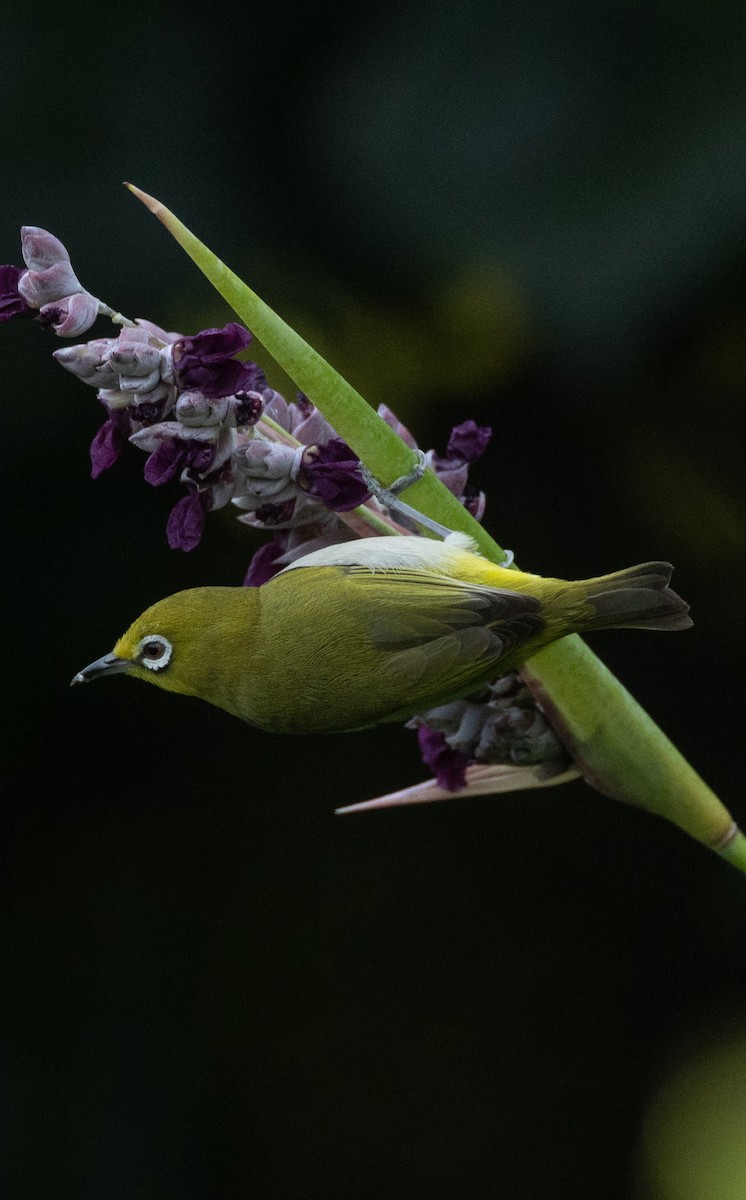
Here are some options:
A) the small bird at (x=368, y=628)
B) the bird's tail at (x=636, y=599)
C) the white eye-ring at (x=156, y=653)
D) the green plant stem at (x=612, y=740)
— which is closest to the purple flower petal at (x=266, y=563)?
the small bird at (x=368, y=628)

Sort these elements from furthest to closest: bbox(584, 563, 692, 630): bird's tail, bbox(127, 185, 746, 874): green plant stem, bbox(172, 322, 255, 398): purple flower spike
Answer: bbox(584, 563, 692, 630): bird's tail, bbox(127, 185, 746, 874): green plant stem, bbox(172, 322, 255, 398): purple flower spike

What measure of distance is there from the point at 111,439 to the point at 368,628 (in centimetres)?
37

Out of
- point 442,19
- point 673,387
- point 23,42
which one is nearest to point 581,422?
point 673,387

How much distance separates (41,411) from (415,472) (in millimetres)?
1138

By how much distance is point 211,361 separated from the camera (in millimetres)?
1057

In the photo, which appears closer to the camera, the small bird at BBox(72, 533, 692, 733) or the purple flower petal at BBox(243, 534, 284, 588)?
the small bird at BBox(72, 533, 692, 733)

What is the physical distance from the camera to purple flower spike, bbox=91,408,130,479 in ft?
3.76

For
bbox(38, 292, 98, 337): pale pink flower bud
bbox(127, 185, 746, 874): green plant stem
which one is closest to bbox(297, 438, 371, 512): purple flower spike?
bbox(127, 185, 746, 874): green plant stem

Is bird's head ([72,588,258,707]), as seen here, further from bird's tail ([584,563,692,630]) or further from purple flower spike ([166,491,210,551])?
bird's tail ([584,563,692,630])

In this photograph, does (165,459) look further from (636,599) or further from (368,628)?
(636,599)

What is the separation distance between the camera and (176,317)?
6.54 ft

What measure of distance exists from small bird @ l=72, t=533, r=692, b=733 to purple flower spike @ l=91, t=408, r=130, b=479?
24 centimetres

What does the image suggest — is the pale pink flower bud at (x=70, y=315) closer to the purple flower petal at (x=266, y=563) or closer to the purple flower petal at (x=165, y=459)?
the purple flower petal at (x=165, y=459)

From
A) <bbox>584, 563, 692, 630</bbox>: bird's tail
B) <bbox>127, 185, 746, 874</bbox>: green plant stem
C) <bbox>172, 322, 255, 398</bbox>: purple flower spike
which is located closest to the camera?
<bbox>172, 322, 255, 398</bbox>: purple flower spike
